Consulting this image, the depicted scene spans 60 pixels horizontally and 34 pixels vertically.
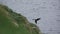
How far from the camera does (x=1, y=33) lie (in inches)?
45.9

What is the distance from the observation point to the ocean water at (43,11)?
412 cm

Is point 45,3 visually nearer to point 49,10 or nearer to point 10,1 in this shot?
point 49,10

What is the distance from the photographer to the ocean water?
4.12 meters

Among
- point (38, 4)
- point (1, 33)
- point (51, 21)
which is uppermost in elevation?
point (38, 4)

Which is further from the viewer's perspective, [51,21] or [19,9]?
[51,21]

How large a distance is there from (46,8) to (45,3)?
0.12 m

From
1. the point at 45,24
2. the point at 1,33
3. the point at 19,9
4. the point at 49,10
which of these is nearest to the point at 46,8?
the point at 49,10

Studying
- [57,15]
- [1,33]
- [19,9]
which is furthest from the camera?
[57,15]

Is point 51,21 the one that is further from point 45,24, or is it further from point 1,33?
point 1,33

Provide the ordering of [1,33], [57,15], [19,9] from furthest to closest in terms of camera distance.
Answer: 1. [57,15]
2. [19,9]
3. [1,33]

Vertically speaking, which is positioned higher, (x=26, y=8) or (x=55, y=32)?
(x=26, y=8)

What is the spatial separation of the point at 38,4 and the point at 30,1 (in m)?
0.20

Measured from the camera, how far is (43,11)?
4.22 m

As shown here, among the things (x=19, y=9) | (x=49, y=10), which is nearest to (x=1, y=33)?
(x=19, y=9)
